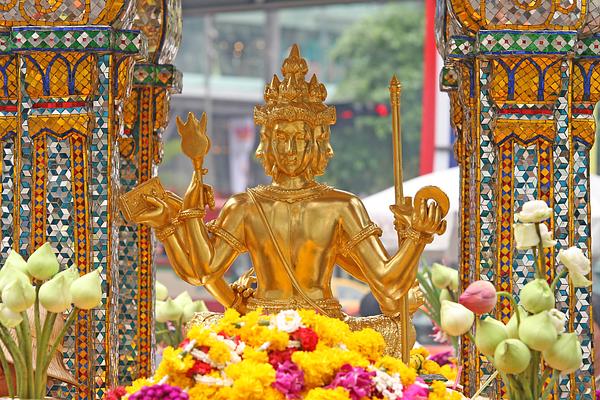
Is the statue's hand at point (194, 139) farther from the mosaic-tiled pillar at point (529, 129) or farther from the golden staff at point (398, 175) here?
the mosaic-tiled pillar at point (529, 129)

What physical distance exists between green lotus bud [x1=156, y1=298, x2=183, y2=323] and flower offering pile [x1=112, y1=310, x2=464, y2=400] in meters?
2.47

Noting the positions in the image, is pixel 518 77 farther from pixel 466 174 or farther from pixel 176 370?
pixel 176 370

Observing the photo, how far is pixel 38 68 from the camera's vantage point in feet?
17.9

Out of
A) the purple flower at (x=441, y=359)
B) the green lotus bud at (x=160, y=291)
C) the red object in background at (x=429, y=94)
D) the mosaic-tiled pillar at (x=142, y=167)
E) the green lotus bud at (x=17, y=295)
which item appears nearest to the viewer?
the green lotus bud at (x=17, y=295)

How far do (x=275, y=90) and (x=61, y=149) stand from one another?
964 mm

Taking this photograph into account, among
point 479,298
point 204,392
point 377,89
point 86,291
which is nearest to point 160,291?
point 86,291

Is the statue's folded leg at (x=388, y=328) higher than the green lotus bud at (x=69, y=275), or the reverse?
the green lotus bud at (x=69, y=275)

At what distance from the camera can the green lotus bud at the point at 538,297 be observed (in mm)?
4152

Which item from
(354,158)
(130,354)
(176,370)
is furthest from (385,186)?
(176,370)

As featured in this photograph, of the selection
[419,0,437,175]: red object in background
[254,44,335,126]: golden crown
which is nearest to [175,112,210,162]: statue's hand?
[254,44,335,126]: golden crown

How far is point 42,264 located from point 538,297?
167 cm

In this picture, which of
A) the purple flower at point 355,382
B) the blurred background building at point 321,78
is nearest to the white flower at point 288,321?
the purple flower at point 355,382

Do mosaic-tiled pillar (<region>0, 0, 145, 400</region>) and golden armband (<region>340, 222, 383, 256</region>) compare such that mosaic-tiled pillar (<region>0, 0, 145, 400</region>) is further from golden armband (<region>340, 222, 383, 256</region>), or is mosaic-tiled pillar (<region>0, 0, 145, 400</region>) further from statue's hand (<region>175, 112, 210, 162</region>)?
golden armband (<region>340, 222, 383, 256</region>)

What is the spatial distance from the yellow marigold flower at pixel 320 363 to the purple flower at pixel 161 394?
0.39m
